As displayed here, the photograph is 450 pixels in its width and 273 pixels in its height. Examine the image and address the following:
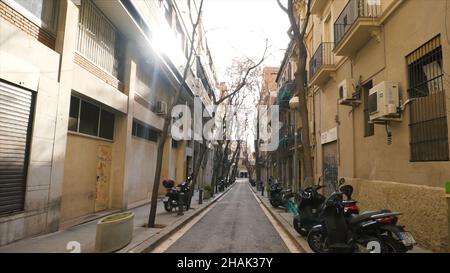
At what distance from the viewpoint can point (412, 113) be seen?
25.6ft

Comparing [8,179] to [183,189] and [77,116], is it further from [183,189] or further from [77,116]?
[183,189]

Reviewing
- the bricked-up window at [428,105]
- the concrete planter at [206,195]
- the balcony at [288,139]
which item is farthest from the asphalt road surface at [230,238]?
the balcony at [288,139]

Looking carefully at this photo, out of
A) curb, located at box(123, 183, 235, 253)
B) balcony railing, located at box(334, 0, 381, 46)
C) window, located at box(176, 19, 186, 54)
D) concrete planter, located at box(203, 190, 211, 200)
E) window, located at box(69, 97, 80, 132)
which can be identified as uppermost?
window, located at box(176, 19, 186, 54)

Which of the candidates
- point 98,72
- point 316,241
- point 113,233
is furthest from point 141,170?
point 316,241

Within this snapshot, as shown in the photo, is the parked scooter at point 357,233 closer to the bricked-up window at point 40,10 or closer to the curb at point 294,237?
the curb at point 294,237

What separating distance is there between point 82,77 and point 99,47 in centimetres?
213

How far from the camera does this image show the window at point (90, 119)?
985 cm

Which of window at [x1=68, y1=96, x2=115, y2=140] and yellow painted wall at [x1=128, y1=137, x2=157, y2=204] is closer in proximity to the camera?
window at [x1=68, y1=96, x2=115, y2=140]

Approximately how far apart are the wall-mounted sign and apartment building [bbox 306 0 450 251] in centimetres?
62

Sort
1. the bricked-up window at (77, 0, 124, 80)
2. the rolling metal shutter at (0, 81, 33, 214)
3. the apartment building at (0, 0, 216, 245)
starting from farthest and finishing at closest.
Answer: the bricked-up window at (77, 0, 124, 80) → the apartment building at (0, 0, 216, 245) → the rolling metal shutter at (0, 81, 33, 214)

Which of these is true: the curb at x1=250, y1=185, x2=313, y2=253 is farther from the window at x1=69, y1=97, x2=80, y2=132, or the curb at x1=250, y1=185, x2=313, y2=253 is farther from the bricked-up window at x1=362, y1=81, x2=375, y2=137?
the window at x1=69, y1=97, x2=80, y2=132

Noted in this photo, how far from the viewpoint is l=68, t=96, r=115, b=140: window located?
9852 mm

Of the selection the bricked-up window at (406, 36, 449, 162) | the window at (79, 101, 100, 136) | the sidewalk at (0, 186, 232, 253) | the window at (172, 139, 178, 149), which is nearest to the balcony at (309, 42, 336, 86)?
the bricked-up window at (406, 36, 449, 162)

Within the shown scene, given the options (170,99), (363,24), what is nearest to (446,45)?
(363,24)
